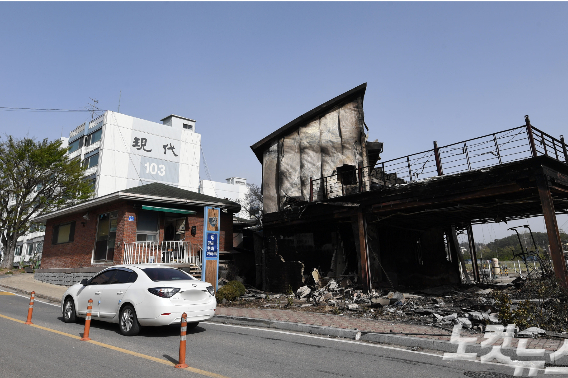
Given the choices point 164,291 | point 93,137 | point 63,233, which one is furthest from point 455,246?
point 93,137

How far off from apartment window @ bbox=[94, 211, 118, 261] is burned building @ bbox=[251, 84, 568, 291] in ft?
24.1

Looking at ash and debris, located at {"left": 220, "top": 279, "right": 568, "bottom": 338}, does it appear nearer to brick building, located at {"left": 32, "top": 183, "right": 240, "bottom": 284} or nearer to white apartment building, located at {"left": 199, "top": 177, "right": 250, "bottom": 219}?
brick building, located at {"left": 32, "top": 183, "right": 240, "bottom": 284}

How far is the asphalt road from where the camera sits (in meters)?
5.10

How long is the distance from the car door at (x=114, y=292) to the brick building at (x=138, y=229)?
8702 millimetres

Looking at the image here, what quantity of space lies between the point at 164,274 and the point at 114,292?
1.19 meters

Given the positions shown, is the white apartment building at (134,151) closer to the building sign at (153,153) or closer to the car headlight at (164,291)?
the building sign at (153,153)

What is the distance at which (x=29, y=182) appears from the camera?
101 feet

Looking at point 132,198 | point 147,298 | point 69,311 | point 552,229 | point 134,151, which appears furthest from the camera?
point 134,151

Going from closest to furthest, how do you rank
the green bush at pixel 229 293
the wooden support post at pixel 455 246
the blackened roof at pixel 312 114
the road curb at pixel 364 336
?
the road curb at pixel 364 336 → the green bush at pixel 229 293 → the blackened roof at pixel 312 114 → the wooden support post at pixel 455 246

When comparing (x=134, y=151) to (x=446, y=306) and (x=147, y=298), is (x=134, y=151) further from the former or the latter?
(x=446, y=306)

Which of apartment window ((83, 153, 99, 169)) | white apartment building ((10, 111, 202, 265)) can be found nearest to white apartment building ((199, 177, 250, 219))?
white apartment building ((10, 111, 202, 265))

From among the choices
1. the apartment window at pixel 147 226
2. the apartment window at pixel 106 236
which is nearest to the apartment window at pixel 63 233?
the apartment window at pixel 106 236

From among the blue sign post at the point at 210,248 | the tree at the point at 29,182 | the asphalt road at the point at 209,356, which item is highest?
the tree at the point at 29,182

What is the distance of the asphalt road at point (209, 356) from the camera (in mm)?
5098
